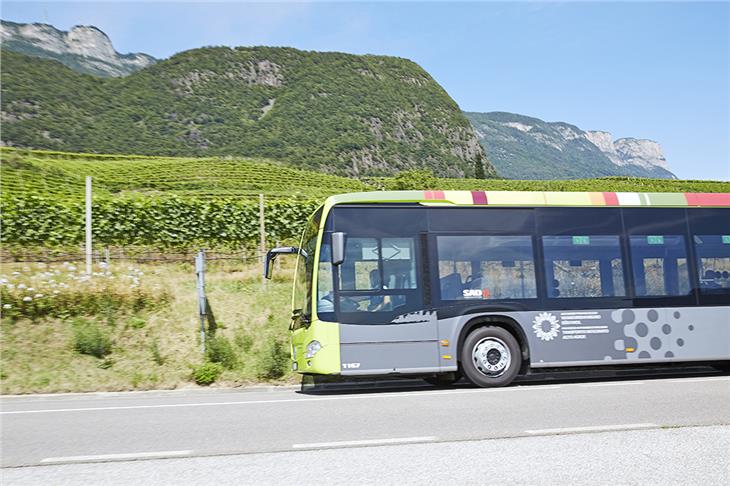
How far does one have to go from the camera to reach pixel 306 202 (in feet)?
111

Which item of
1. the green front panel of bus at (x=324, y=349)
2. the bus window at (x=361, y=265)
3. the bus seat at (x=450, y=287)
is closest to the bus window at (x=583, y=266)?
the bus seat at (x=450, y=287)

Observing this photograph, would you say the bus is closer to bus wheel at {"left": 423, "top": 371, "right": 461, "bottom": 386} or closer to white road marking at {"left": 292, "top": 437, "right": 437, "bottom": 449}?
bus wheel at {"left": 423, "top": 371, "right": 461, "bottom": 386}

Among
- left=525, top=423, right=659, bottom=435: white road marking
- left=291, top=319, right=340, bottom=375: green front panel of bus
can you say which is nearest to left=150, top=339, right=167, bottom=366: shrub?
left=291, top=319, right=340, bottom=375: green front panel of bus

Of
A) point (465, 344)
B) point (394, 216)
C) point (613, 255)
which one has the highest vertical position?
point (394, 216)

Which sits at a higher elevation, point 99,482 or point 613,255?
point 613,255

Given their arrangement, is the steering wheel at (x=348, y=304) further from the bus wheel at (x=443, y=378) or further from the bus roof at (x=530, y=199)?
the bus wheel at (x=443, y=378)

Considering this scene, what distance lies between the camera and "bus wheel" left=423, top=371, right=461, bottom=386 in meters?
11.7

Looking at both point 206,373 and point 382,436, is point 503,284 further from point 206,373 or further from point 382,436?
point 206,373

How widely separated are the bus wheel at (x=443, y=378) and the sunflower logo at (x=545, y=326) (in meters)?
1.53

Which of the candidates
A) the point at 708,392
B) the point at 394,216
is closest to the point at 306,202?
the point at 394,216

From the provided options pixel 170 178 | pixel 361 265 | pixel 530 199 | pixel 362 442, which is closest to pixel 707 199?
pixel 530 199

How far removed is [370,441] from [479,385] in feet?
15.3

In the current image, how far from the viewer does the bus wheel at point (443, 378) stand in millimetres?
11688

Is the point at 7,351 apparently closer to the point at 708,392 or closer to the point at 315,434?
the point at 315,434
